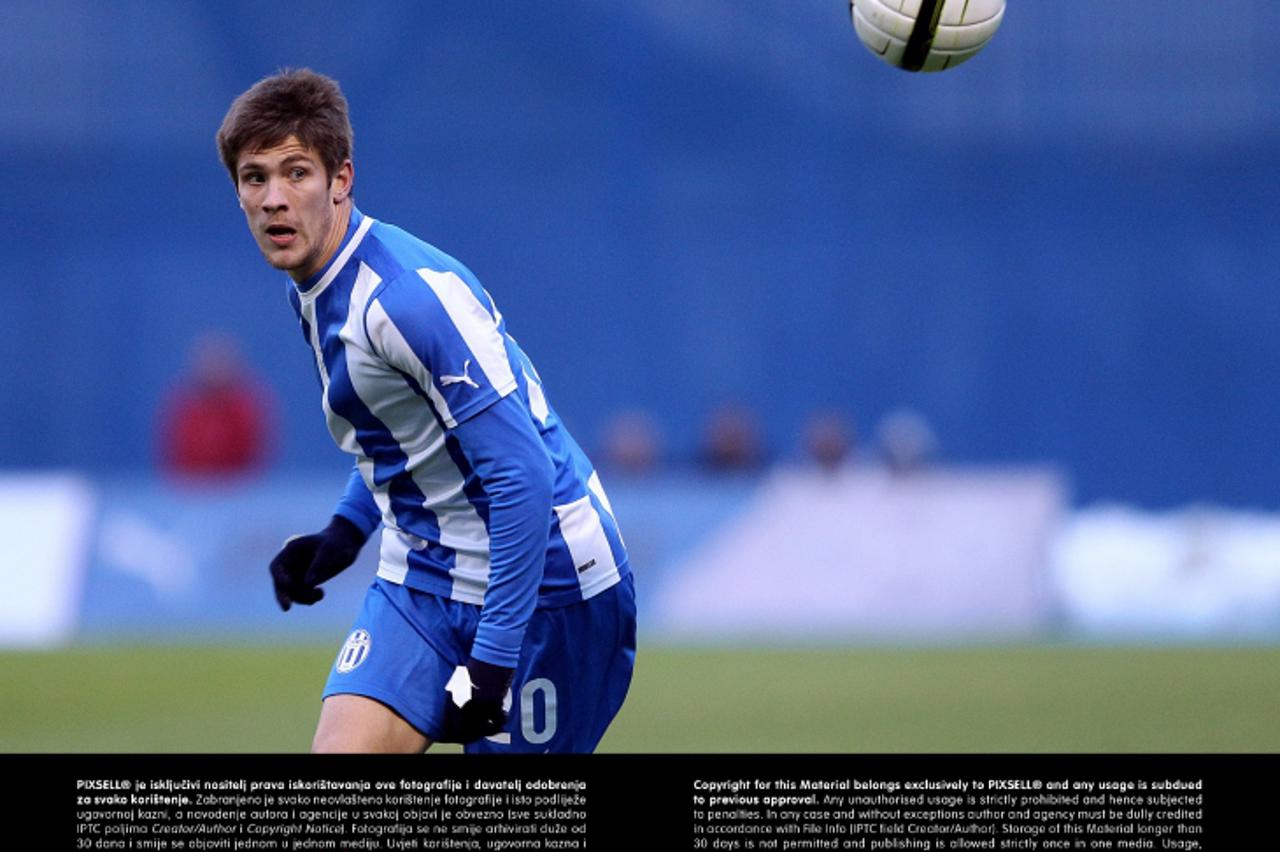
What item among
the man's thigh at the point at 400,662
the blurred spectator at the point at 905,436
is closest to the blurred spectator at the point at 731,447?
the blurred spectator at the point at 905,436

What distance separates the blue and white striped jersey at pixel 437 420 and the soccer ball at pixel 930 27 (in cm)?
158

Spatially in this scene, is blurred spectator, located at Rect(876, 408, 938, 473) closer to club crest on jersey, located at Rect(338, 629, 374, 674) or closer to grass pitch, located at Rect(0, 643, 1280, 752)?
grass pitch, located at Rect(0, 643, 1280, 752)

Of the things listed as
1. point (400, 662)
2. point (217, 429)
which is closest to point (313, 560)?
point (400, 662)

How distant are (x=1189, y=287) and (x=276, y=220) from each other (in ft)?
53.6

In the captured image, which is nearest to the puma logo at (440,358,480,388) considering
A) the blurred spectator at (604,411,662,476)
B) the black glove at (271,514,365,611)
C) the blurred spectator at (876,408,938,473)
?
the black glove at (271,514,365,611)

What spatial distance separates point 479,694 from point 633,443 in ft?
46.0

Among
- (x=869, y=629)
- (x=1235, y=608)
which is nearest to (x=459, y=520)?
(x=869, y=629)

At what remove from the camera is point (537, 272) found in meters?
20.2

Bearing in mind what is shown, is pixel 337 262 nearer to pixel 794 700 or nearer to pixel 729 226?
pixel 794 700

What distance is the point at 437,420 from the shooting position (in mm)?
5316
